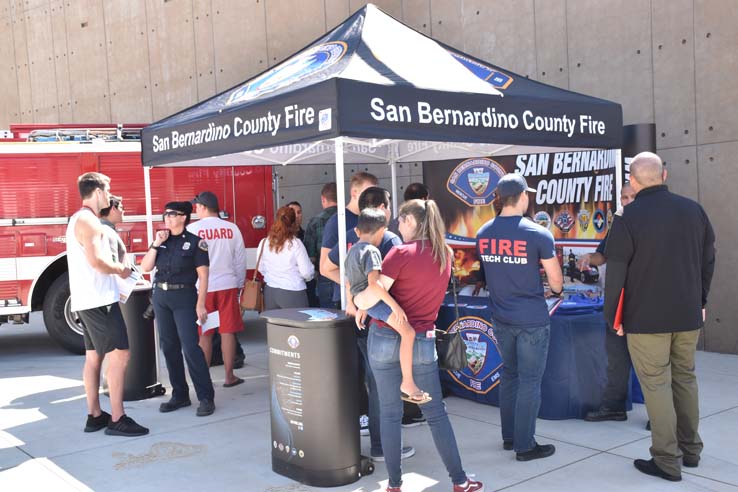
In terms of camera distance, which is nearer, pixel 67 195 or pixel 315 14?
pixel 67 195

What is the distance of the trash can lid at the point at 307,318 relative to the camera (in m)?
4.49

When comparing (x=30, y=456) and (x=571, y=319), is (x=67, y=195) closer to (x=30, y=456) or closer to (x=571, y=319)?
(x=30, y=456)

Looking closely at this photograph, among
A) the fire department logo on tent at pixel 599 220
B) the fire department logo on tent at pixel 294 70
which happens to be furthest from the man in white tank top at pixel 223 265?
the fire department logo on tent at pixel 599 220

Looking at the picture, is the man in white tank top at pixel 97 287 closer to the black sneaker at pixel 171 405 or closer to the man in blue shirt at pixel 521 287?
the black sneaker at pixel 171 405

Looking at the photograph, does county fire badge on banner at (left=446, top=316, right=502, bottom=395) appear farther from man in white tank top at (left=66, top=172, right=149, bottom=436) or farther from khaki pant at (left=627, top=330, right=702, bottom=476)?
man in white tank top at (left=66, top=172, right=149, bottom=436)

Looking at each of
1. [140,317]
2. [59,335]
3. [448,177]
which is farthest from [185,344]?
[448,177]

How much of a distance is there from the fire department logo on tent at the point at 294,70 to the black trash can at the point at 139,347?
2162mm

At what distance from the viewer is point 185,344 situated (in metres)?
6.16

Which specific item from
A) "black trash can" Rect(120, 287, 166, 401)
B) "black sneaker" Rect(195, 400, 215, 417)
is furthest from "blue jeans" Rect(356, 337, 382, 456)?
"black trash can" Rect(120, 287, 166, 401)

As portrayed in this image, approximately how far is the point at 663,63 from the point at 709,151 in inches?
43.1

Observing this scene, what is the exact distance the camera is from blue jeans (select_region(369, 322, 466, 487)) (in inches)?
162

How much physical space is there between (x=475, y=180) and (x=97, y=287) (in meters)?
5.11

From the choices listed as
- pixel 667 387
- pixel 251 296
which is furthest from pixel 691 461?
pixel 251 296

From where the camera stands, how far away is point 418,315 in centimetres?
411
